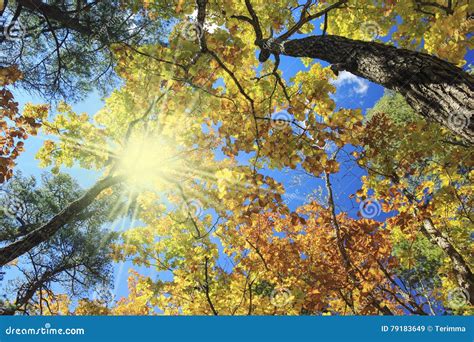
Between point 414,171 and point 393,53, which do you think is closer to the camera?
point 393,53

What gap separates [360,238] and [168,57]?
5.63 metres

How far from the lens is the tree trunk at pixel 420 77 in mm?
1989

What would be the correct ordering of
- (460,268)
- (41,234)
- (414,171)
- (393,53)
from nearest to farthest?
(393,53) → (41,234) → (460,268) → (414,171)

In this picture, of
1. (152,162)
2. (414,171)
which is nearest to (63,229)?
(152,162)

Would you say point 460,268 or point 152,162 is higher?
point 152,162

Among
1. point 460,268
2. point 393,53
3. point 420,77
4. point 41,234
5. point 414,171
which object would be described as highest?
point 414,171

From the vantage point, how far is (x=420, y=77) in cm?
222

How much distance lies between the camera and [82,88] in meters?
7.68

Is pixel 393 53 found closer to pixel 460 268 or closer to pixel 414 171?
pixel 414 171

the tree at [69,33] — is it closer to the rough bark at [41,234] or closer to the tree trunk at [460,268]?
the rough bark at [41,234]

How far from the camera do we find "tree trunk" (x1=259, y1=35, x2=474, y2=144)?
78.3 inches

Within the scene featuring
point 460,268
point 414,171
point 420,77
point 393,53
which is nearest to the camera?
point 420,77

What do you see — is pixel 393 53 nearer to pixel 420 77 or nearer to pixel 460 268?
pixel 420 77

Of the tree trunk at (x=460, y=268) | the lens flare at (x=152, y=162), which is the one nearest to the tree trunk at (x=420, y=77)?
the tree trunk at (x=460, y=268)
